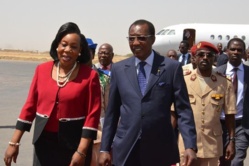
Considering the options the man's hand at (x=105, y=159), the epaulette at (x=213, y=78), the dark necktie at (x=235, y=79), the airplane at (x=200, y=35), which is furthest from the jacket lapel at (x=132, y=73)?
the airplane at (x=200, y=35)

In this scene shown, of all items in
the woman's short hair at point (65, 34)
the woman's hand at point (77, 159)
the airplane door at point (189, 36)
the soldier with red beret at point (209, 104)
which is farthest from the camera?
the airplane door at point (189, 36)

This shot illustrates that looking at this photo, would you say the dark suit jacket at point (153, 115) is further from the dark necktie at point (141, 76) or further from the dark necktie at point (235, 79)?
the dark necktie at point (235, 79)

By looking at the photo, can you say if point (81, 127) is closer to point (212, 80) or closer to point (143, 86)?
point (143, 86)

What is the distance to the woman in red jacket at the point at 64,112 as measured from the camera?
13.9 feet

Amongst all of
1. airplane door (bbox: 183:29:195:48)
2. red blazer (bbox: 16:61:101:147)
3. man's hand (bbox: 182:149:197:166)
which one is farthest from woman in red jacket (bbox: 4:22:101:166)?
airplane door (bbox: 183:29:195:48)

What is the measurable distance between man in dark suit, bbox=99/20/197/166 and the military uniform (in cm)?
132

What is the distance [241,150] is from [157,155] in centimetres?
251

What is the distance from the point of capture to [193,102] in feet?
18.6

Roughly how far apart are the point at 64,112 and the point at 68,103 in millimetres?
74

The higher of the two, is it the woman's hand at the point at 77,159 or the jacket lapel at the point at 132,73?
the jacket lapel at the point at 132,73

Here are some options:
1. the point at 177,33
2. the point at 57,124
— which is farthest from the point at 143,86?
the point at 177,33

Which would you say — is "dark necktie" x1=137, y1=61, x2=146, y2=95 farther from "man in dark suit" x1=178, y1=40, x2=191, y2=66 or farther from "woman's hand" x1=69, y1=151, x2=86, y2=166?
"man in dark suit" x1=178, y1=40, x2=191, y2=66

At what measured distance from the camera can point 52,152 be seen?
167 inches

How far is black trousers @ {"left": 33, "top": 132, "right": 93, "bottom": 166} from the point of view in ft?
13.9
